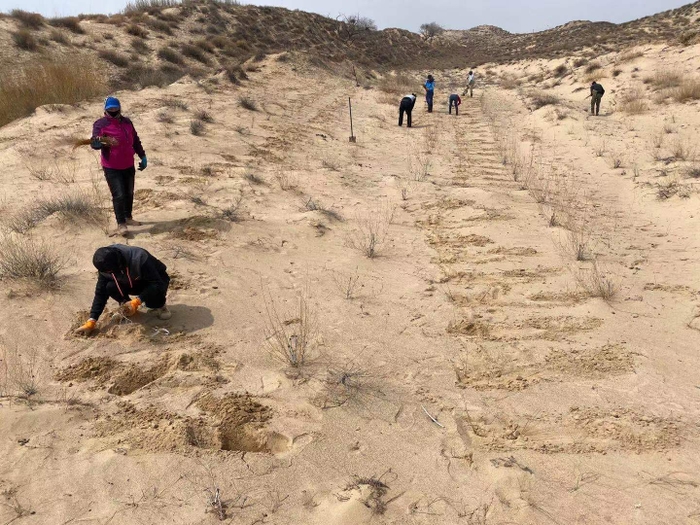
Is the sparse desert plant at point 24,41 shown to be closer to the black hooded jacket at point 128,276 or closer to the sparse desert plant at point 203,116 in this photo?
the sparse desert plant at point 203,116

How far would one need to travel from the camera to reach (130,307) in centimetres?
371

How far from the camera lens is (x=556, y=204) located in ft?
22.8

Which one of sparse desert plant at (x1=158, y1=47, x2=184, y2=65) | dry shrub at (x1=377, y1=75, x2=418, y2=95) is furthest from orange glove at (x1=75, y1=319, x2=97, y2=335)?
dry shrub at (x1=377, y1=75, x2=418, y2=95)

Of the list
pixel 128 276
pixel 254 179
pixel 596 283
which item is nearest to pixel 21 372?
pixel 128 276

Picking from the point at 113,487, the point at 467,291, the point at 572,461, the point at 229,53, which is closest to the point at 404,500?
the point at 572,461

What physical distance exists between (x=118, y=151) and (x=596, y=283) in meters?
5.09

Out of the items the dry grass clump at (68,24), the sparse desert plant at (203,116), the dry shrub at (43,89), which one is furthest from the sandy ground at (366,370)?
the dry grass clump at (68,24)

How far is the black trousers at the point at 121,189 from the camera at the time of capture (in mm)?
5168

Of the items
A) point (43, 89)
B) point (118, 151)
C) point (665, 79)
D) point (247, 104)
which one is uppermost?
point (665, 79)

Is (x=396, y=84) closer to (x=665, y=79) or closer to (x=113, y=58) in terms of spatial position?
(x=665, y=79)

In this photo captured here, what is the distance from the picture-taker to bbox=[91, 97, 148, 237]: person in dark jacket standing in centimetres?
496

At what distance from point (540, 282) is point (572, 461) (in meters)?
2.34

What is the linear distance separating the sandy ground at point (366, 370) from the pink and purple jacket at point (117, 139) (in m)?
0.81

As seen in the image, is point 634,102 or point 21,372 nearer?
point 21,372
